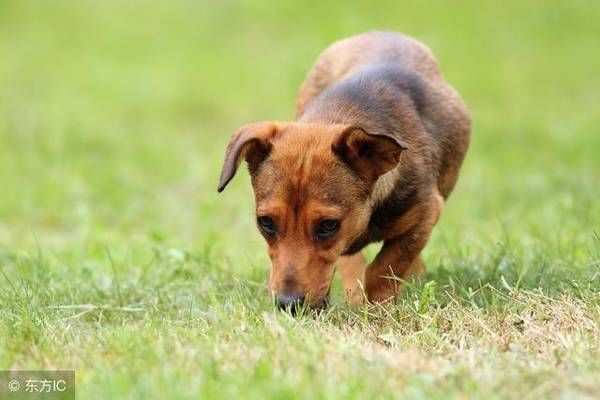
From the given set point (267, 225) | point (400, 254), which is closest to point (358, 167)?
point (267, 225)

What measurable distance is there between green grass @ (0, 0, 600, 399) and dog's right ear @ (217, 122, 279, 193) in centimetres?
73

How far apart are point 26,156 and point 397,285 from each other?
23.7ft

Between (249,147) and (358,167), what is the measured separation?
572mm

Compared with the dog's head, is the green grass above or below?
below

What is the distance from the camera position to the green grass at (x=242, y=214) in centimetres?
458

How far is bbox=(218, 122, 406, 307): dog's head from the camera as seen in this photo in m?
5.34

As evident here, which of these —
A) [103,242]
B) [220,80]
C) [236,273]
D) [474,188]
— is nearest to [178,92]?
[220,80]

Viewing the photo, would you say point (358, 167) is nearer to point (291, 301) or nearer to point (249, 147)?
point (249, 147)

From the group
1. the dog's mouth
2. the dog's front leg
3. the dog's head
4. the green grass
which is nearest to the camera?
the green grass

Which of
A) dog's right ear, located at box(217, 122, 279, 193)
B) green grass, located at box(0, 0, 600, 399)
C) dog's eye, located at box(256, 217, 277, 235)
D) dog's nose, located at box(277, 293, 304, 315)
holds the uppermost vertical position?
dog's right ear, located at box(217, 122, 279, 193)

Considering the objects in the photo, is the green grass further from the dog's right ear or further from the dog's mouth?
the dog's right ear

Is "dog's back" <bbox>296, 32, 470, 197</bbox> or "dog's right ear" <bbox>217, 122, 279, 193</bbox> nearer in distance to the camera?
"dog's right ear" <bbox>217, 122, 279, 193</bbox>

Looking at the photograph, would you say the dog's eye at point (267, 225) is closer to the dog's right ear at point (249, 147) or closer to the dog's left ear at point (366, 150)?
the dog's right ear at point (249, 147)

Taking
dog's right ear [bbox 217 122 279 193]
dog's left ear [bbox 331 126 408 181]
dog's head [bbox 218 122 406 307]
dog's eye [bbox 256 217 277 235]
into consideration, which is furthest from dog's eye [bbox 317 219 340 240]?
dog's right ear [bbox 217 122 279 193]
